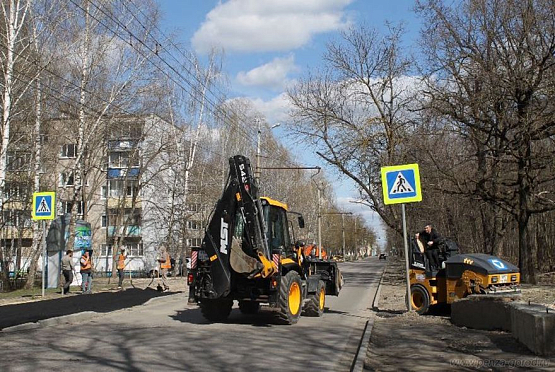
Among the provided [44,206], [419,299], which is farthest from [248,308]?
[44,206]

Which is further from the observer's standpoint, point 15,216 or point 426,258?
point 15,216

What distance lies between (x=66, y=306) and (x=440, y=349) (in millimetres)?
10874

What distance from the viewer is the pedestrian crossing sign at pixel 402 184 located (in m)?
12.9

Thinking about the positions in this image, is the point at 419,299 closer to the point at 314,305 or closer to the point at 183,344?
the point at 314,305

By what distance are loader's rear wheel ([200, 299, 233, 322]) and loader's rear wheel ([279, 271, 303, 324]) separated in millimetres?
1486

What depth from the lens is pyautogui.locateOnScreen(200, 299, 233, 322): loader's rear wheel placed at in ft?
41.5

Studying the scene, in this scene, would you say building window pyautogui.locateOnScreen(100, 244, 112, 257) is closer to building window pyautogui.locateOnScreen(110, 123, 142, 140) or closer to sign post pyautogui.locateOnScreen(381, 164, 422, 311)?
building window pyautogui.locateOnScreen(110, 123, 142, 140)

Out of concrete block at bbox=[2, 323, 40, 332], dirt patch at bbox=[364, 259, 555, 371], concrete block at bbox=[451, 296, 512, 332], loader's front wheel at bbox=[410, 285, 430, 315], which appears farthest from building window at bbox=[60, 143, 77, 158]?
concrete block at bbox=[451, 296, 512, 332]

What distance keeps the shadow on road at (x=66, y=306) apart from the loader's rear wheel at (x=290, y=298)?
18.0 feet

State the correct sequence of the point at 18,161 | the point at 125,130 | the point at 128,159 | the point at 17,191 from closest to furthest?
the point at 18,161, the point at 17,191, the point at 125,130, the point at 128,159

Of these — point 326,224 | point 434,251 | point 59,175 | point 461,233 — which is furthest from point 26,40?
point 326,224

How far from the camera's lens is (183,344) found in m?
9.59

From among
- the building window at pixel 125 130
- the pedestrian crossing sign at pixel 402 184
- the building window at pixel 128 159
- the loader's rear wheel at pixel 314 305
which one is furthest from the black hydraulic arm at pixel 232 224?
the building window at pixel 128 159

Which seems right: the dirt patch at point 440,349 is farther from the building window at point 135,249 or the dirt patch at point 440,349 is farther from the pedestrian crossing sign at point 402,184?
the building window at point 135,249
